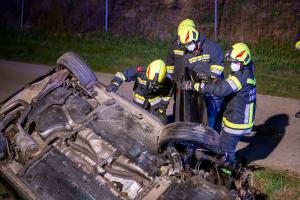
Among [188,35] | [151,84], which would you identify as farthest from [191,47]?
[151,84]

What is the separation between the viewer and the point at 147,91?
7066mm

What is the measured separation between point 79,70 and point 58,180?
2.03 metres

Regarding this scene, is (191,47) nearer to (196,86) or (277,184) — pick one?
(196,86)

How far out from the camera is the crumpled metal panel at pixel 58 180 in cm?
469

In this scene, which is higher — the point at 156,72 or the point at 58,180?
the point at 156,72

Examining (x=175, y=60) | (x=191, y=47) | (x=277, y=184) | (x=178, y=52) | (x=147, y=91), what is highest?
(x=191, y=47)

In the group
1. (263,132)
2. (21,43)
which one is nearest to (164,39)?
(21,43)

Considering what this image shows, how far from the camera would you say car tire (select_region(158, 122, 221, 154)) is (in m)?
5.04

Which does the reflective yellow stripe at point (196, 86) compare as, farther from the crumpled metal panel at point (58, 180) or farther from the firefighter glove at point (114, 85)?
the crumpled metal panel at point (58, 180)

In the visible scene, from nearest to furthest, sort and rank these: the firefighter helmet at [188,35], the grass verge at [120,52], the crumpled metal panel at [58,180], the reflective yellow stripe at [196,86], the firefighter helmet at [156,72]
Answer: the crumpled metal panel at [58,180]
the reflective yellow stripe at [196,86]
the firefighter helmet at [156,72]
the firefighter helmet at [188,35]
the grass verge at [120,52]

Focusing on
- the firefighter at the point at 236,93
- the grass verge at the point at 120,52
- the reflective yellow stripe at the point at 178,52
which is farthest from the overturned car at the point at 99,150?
the grass verge at the point at 120,52

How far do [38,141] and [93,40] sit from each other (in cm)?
990

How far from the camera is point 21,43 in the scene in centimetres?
1544

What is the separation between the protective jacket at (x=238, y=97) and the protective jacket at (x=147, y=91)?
43.4 inches
